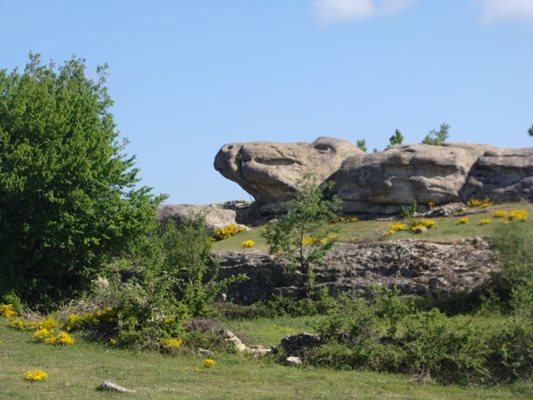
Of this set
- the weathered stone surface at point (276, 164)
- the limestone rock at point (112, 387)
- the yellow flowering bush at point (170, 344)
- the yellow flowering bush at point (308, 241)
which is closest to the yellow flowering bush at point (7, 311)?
the yellow flowering bush at point (170, 344)

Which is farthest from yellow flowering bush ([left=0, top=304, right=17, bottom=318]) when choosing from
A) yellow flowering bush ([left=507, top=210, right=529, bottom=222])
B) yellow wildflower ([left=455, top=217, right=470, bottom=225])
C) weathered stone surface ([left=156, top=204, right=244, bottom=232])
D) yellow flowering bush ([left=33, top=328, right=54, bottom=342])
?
yellow flowering bush ([left=507, top=210, right=529, bottom=222])

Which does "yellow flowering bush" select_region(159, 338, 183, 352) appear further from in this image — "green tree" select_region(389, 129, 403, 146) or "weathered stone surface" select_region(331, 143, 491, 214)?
"green tree" select_region(389, 129, 403, 146)

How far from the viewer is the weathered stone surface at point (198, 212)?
39.2 meters

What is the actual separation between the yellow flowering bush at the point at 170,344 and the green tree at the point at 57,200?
9185mm

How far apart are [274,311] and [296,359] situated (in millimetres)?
10057

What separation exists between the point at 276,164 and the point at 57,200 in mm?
17740

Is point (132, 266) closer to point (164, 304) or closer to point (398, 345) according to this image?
point (164, 304)

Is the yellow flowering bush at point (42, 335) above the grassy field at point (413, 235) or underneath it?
underneath

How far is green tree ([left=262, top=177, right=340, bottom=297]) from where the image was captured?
28.6 meters

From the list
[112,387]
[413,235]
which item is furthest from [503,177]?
[112,387]

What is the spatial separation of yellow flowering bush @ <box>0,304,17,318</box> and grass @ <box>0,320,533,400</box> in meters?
5.98

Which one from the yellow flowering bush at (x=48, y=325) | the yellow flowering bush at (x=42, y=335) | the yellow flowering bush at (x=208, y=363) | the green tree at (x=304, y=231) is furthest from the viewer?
the green tree at (x=304, y=231)

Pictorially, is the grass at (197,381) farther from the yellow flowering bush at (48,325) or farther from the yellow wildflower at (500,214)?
the yellow wildflower at (500,214)

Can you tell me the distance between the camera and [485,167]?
127 ft
